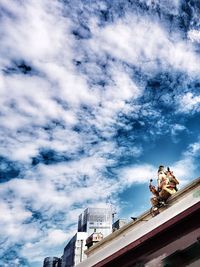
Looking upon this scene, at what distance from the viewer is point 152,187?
11961mm

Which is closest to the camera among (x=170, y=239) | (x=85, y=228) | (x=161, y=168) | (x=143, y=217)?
(x=170, y=239)

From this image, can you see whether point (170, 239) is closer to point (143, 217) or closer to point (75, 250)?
point (143, 217)

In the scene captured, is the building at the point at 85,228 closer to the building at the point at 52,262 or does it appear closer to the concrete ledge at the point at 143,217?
the building at the point at 52,262

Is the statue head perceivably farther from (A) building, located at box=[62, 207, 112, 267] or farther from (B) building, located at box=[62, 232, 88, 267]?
(A) building, located at box=[62, 207, 112, 267]

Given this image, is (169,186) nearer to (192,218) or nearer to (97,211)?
(192,218)

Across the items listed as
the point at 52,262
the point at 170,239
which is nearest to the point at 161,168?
the point at 170,239

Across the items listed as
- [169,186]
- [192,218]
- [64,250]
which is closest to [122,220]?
[64,250]

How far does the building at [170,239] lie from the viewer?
8195 mm

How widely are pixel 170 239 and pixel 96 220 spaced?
68.5 metres

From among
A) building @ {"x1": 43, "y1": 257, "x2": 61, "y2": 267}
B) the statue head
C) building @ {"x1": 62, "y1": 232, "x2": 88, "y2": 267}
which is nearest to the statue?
the statue head

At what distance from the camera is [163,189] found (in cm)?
1126

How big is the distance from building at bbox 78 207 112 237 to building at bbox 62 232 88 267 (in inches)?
274

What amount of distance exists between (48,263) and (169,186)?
239ft

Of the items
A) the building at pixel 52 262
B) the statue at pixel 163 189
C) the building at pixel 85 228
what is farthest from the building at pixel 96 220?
the statue at pixel 163 189
